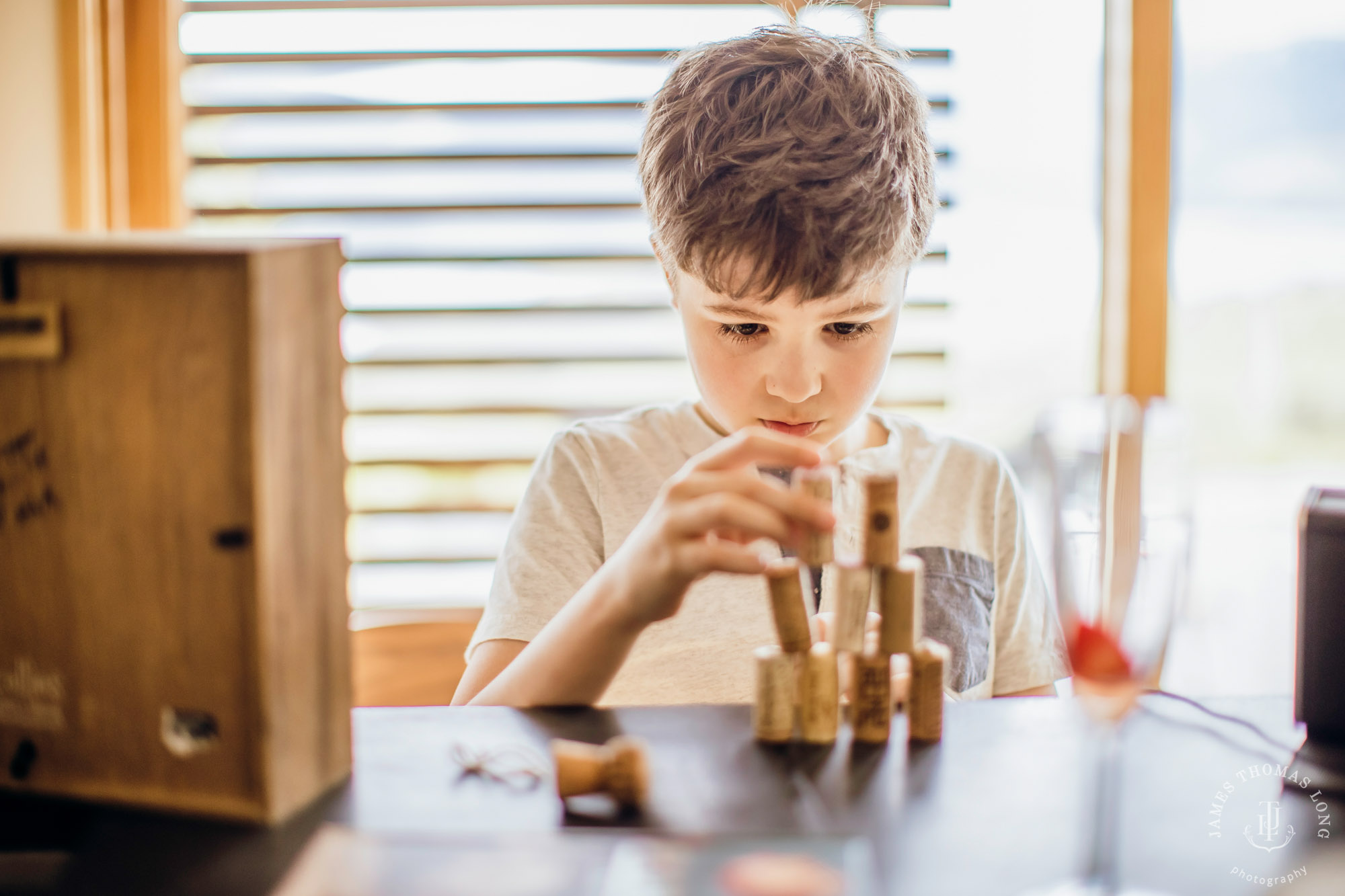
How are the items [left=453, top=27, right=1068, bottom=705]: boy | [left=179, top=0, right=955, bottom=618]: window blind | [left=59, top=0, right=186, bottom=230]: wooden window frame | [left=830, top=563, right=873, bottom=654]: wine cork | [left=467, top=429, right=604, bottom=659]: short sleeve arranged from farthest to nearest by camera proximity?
[left=179, top=0, right=955, bottom=618]: window blind → [left=59, top=0, right=186, bottom=230]: wooden window frame → [left=467, top=429, right=604, bottom=659]: short sleeve → [left=453, top=27, right=1068, bottom=705]: boy → [left=830, top=563, right=873, bottom=654]: wine cork

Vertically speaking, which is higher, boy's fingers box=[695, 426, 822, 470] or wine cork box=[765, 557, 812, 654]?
boy's fingers box=[695, 426, 822, 470]

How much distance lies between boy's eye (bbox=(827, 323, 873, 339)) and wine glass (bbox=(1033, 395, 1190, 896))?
0.38m

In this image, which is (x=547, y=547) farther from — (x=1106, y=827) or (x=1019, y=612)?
(x=1106, y=827)

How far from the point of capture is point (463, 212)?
1.92 m

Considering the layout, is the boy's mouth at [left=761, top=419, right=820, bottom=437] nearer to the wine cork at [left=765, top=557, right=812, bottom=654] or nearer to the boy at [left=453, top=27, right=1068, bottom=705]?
the boy at [left=453, top=27, right=1068, bottom=705]

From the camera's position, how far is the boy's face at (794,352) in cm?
84

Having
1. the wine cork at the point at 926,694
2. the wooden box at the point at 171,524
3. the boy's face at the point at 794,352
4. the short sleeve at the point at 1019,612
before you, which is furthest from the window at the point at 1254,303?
the wooden box at the point at 171,524

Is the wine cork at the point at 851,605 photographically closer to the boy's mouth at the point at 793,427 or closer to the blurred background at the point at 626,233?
the boy's mouth at the point at 793,427

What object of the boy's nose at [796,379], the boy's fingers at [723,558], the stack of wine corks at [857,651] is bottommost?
the stack of wine corks at [857,651]

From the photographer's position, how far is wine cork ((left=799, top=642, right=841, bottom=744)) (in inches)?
23.0

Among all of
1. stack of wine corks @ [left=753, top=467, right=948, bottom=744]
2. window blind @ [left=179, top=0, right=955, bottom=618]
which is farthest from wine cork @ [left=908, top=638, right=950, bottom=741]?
window blind @ [left=179, top=0, right=955, bottom=618]

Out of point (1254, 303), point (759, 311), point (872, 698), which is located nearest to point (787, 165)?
point (759, 311)

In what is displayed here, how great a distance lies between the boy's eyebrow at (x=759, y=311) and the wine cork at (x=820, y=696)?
35cm

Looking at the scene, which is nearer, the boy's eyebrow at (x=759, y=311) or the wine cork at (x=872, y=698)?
the wine cork at (x=872, y=698)
